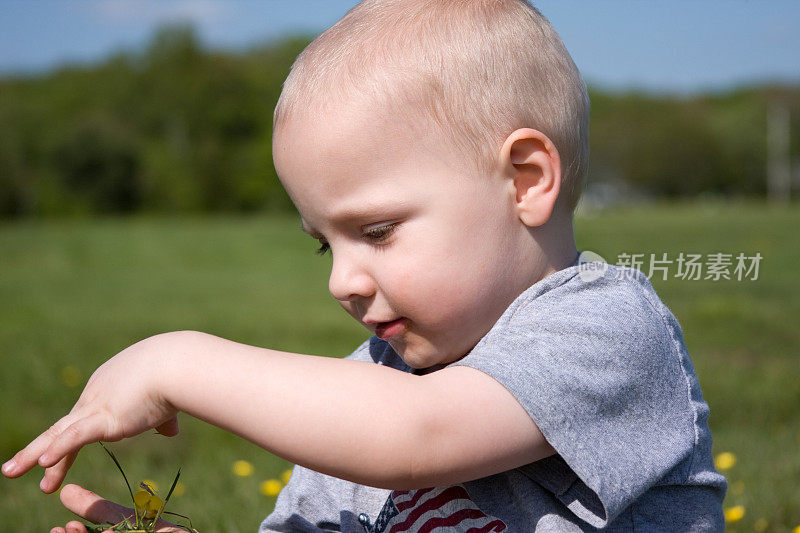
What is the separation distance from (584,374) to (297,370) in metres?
0.44

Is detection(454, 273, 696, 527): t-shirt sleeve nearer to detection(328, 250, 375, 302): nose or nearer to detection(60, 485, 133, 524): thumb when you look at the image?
detection(328, 250, 375, 302): nose

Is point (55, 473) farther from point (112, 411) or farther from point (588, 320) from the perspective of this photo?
point (588, 320)

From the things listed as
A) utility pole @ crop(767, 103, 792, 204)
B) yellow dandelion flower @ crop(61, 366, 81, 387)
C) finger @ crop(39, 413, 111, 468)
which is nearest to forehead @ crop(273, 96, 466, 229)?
finger @ crop(39, 413, 111, 468)

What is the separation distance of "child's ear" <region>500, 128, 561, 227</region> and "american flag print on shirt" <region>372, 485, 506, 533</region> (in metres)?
0.52

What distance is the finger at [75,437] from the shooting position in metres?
1.13

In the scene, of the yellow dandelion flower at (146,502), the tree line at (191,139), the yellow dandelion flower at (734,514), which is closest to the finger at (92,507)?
the yellow dandelion flower at (146,502)

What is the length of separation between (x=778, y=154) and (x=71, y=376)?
197 ft

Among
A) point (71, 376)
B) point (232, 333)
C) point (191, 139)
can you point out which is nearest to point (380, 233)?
point (71, 376)

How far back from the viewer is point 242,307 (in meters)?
7.91

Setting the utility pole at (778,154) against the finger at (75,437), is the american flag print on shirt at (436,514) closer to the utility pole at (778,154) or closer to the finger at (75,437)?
the finger at (75,437)

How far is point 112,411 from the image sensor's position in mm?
1203

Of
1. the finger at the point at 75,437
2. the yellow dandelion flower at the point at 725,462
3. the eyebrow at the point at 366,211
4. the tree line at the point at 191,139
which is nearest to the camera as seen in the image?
the finger at the point at 75,437

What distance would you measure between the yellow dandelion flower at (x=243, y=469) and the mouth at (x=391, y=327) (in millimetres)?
1721

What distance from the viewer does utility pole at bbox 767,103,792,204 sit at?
54.1 metres
